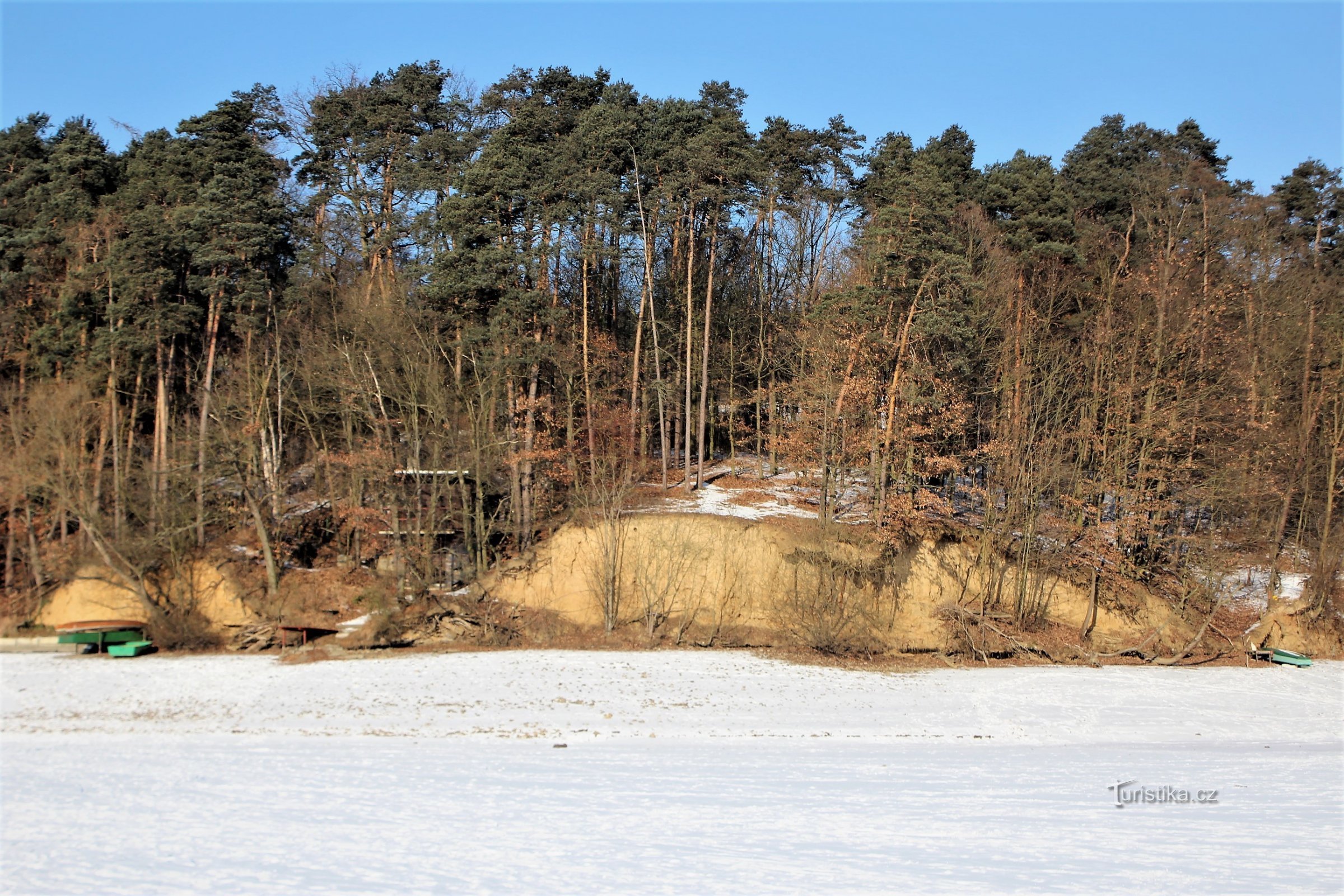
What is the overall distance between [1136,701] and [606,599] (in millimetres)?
14685

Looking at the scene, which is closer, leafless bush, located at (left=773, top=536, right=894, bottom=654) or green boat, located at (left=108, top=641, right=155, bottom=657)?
green boat, located at (left=108, top=641, right=155, bottom=657)

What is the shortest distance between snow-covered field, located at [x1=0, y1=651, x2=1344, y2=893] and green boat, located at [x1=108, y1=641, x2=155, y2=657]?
1328 millimetres

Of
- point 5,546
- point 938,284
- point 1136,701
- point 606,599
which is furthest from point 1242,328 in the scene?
point 5,546

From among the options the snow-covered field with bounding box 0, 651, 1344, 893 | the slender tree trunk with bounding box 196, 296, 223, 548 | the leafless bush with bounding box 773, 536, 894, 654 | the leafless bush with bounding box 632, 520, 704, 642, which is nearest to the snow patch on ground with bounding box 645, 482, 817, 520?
the leafless bush with bounding box 632, 520, 704, 642

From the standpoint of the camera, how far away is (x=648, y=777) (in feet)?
49.0

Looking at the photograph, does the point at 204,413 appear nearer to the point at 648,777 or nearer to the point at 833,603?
the point at 833,603

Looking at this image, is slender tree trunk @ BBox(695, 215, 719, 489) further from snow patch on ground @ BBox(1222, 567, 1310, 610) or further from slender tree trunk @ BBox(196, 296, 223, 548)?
snow patch on ground @ BBox(1222, 567, 1310, 610)

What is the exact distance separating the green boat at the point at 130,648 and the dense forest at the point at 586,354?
11.1 ft

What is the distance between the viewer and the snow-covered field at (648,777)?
37.7ft

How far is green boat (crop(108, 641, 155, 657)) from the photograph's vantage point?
24891 mm

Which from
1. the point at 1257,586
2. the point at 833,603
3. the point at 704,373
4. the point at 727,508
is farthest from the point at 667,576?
the point at 1257,586

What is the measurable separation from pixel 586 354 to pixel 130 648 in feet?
57.8

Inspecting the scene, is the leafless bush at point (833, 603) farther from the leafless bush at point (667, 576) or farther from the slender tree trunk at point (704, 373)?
the slender tree trunk at point (704, 373)

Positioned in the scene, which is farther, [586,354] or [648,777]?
[586,354]
